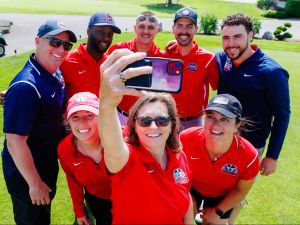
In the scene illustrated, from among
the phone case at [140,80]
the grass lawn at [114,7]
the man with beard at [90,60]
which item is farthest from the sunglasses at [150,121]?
the grass lawn at [114,7]

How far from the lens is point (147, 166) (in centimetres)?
265

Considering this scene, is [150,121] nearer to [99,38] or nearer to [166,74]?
[166,74]

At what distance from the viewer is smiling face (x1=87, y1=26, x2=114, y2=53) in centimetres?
455

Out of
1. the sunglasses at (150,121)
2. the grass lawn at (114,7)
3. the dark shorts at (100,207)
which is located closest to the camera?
the sunglasses at (150,121)

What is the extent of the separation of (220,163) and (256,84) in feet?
4.07

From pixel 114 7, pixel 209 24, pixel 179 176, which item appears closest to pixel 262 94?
pixel 179 176

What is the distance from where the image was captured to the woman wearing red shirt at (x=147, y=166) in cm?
239

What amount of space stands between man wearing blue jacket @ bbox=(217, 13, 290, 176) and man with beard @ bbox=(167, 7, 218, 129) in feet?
1.95

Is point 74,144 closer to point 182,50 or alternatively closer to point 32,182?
point 32,182

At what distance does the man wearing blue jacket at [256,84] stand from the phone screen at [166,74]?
2.02 metres

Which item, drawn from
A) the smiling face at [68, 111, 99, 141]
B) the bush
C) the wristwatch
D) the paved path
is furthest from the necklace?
the bush

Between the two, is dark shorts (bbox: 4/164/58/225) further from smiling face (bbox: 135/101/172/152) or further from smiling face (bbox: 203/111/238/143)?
smiling face (bbox: 203/111/238/143)

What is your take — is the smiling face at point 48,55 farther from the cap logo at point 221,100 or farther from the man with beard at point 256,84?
the man with beard at point 256,84

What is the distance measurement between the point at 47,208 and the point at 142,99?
203 cm
